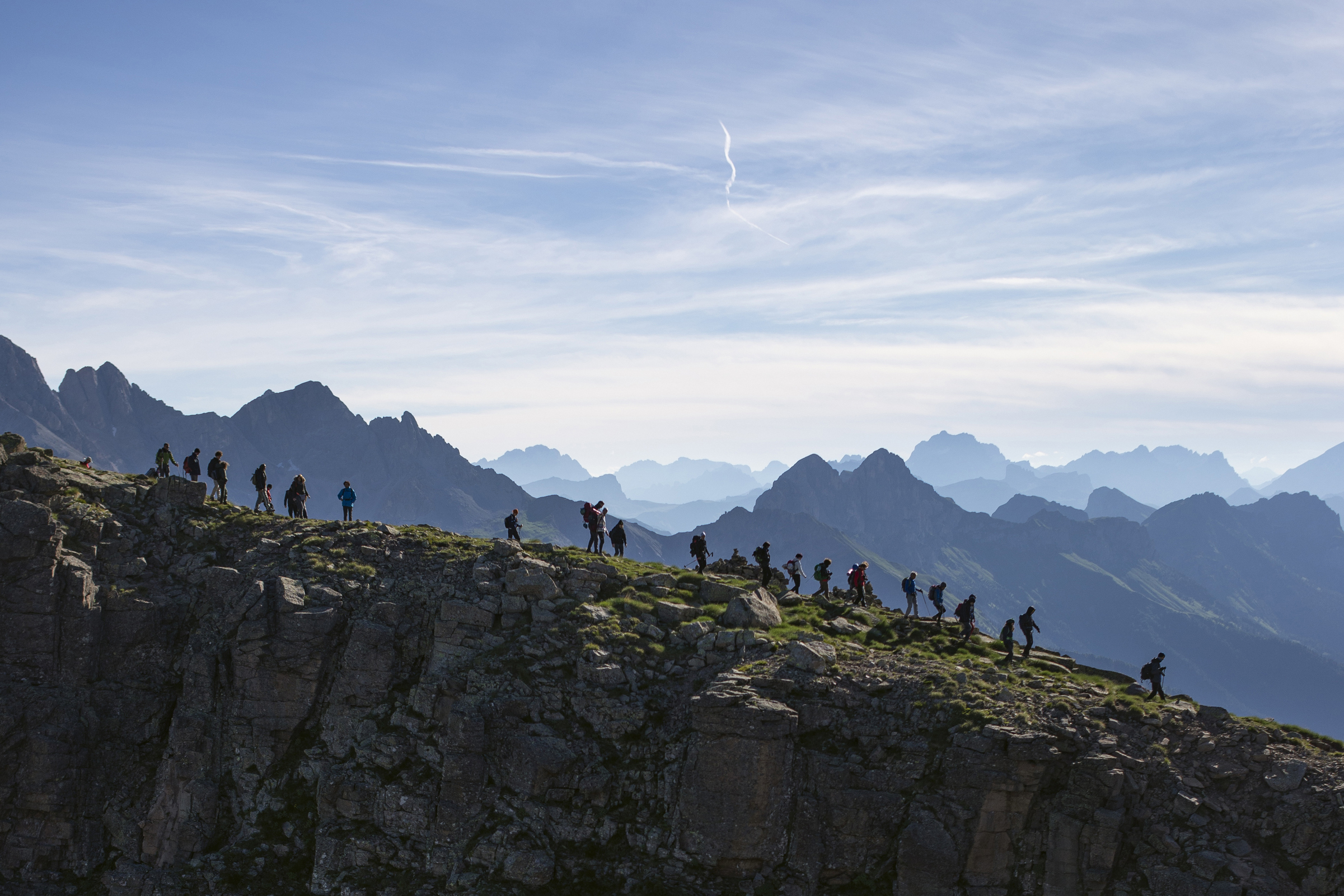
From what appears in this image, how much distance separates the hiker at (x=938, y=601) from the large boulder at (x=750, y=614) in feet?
31.5

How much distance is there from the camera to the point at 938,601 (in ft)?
188

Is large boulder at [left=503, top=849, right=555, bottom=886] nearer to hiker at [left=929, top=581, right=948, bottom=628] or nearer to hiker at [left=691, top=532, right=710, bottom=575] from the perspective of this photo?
hiker at [left=691, top=532, right=710, bottom=575]

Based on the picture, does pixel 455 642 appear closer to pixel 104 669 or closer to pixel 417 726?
pixel 417 726

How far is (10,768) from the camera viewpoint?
4862cm

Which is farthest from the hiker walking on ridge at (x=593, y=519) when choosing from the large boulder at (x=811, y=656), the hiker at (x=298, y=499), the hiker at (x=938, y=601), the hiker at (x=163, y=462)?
the hiker at (x=163, y=462)

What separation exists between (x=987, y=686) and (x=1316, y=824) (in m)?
14.3

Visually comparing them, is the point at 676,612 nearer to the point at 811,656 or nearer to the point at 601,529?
the point at 811,656

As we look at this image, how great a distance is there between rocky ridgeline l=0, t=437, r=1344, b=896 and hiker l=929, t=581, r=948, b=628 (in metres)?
2.20

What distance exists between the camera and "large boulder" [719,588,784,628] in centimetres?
5128

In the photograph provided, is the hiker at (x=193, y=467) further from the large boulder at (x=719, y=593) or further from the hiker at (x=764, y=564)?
the hiker at (x=764, y=564)

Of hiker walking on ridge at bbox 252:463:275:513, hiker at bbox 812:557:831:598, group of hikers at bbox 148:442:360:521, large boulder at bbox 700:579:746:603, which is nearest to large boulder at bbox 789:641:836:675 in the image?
large boulder at bbox 700:579:746:603

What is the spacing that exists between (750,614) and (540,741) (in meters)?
14.1

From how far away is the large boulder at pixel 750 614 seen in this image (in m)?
51.3

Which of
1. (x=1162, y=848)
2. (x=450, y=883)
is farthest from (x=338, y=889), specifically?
(x=1162, y=848)
